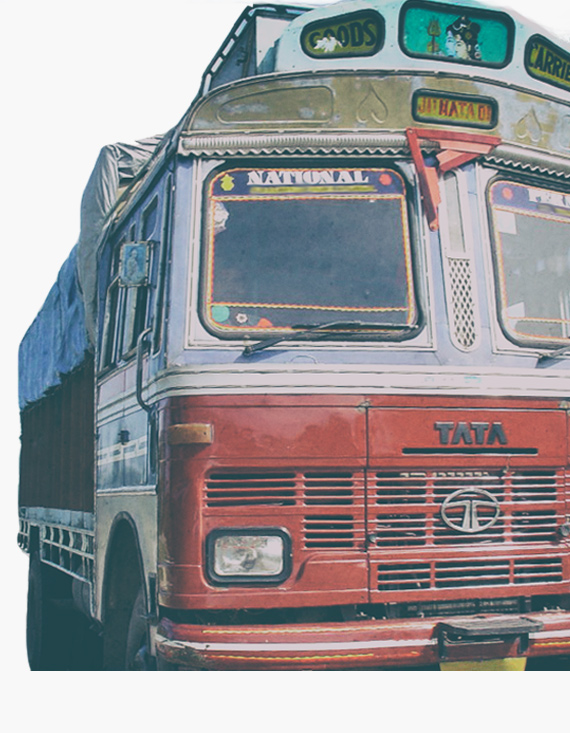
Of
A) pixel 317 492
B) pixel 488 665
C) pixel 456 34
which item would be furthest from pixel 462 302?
pixel 488 665

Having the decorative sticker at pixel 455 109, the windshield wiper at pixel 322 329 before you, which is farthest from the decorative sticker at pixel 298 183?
the windshield wiper at pixel 322 329

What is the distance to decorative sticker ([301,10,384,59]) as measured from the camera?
16.6ft

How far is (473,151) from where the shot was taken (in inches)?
197

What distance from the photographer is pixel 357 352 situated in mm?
4629

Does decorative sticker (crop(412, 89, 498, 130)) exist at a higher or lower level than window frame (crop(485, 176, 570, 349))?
higher

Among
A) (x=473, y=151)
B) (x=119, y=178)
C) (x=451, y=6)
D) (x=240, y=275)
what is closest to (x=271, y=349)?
(x=240, y=275)

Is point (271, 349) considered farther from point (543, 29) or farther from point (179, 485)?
point (543, 29)

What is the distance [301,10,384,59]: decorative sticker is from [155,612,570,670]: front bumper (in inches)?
107

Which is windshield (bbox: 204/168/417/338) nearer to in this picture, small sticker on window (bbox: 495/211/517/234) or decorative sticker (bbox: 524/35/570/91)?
small sticker on window (bbox: 495/211/517/234)

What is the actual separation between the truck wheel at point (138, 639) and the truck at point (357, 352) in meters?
0.02

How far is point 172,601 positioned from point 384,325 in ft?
5.03

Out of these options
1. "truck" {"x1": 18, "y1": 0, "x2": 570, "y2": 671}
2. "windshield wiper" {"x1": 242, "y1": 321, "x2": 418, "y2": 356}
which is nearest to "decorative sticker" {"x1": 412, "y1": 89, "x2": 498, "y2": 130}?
"truck" {"x1": 18, "y1": 0, "x2": 570, "y2": 671}

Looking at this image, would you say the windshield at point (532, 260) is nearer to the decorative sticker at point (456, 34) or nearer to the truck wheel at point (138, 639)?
the decorative sticker at point (456, 34)

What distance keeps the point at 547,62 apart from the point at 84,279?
126 inches
